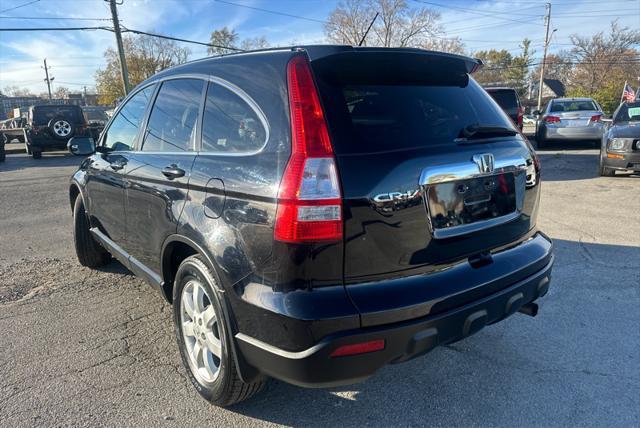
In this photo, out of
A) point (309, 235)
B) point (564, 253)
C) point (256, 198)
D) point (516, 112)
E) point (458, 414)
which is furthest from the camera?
point (516, 112)

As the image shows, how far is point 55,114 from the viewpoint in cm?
1628

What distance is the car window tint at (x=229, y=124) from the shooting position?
206cm

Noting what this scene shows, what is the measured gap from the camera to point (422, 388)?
255cm

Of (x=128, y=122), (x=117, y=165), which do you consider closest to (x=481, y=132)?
(x=117, y=165)

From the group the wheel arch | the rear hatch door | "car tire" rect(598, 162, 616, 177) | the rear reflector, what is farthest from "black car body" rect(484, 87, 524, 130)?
the rear reflector

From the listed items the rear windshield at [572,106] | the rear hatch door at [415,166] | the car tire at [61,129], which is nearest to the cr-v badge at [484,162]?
the rear hatch door at [415,166]

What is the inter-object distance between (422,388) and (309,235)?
1.34m

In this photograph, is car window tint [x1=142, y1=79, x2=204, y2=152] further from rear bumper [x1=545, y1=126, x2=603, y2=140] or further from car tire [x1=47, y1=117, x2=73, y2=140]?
car tire [x1=47, y1=117, x2=73, y2=140]

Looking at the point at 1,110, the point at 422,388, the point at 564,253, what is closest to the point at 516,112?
the point at 564,253

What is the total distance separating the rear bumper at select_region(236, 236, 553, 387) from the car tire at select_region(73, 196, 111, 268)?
3.13 m

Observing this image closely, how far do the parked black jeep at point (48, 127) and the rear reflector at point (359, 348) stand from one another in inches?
629

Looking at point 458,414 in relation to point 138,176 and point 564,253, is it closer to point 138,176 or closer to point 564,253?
point 138,176

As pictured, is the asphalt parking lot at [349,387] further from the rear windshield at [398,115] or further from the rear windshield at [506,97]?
the rear windshield at [506,97]

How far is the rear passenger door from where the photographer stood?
2.49 metres
